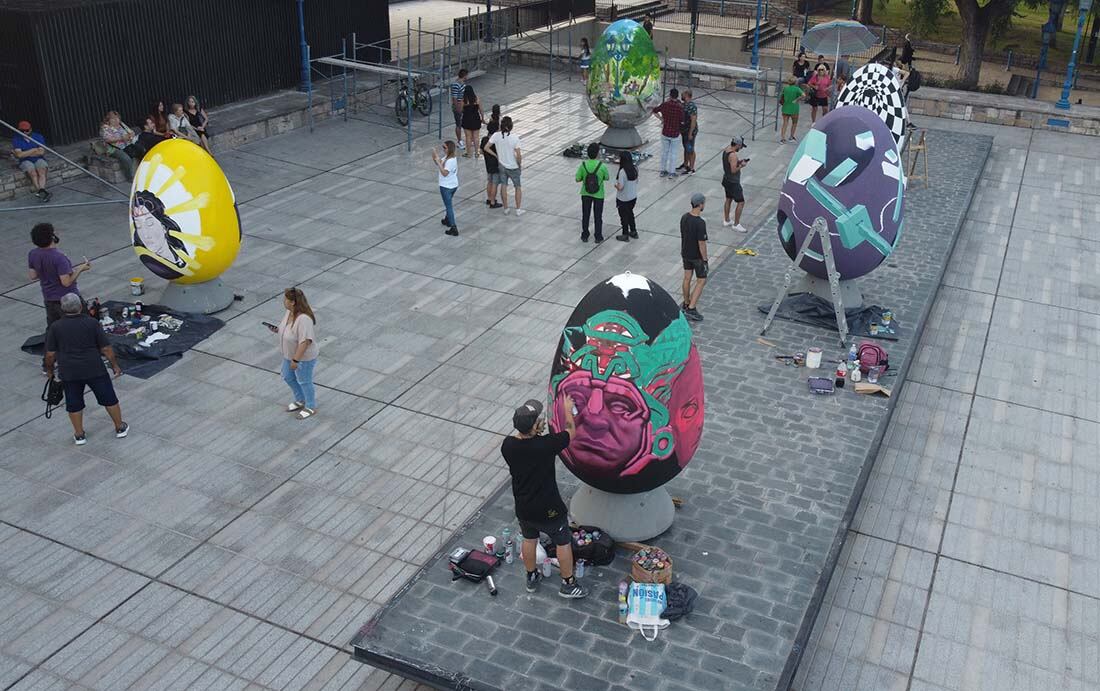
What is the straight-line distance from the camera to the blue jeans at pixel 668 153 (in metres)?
19.0

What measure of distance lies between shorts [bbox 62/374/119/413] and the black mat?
307 inches

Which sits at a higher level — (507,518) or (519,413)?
(519,413)

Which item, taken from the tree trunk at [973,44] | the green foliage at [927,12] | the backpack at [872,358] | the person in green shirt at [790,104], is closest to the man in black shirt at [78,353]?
the backpack at [872,358]

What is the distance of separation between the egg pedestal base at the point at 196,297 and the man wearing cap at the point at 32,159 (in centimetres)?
538

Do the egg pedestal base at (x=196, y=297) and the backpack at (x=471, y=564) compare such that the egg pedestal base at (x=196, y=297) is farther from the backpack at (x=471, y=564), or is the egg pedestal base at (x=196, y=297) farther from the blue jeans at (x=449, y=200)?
the backpack at (x=471, y=564)

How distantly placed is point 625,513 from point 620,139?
13.5 metres

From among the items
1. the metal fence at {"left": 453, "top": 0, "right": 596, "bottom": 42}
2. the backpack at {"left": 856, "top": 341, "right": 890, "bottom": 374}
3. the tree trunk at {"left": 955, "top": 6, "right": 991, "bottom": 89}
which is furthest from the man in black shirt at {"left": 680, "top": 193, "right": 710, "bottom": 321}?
the tree trunk at {"left": 955, "top": 6, "right": 991, "bottom": 89}

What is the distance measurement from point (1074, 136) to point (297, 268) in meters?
18.0

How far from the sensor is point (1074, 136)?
921 inches

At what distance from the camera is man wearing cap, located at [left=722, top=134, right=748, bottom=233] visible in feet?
51.9

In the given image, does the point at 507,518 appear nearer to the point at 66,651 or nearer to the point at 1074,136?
the point at 66,651

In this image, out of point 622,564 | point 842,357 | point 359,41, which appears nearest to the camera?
point 622,564

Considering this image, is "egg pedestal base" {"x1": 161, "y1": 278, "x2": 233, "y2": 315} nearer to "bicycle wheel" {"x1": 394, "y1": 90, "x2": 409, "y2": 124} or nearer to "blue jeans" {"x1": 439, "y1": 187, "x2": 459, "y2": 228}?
"blue jeans" {"x1": 439, "y1": 187, "x2": 459, "y2": 228}

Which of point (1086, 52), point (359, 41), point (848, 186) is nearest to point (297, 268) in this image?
point (848, 186)
